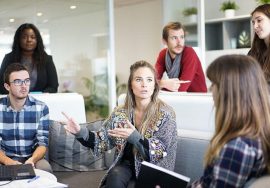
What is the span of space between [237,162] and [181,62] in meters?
1.79

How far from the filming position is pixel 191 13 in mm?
5758

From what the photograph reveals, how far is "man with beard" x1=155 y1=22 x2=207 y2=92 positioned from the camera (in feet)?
9.51

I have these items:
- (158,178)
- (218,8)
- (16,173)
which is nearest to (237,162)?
(158,178)

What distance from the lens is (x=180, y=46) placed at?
9.57 feet

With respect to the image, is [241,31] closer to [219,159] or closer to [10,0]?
[10,0]

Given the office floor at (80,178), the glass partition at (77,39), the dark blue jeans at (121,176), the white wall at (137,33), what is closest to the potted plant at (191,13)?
the white wall at (137,33)

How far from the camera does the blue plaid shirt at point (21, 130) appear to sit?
2637 mm

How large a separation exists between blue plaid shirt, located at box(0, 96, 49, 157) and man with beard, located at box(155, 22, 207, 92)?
95 centimetres

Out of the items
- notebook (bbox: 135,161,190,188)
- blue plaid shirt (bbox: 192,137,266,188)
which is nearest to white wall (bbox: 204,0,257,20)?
notebook (bbox: 135,161,190,188)

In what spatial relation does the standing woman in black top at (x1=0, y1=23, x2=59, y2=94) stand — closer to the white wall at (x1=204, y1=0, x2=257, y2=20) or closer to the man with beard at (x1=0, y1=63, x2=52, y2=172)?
the man with beard at (x1=0, y1=63, x2=52, y2=172)

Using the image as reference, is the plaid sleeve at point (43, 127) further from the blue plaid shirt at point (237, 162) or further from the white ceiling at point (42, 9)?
the white ceiling at point (42, 9)

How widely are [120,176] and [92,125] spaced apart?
82 centimetres

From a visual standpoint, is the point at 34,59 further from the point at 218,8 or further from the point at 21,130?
the point at 218,8

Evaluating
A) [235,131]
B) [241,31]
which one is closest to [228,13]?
[241,31]
